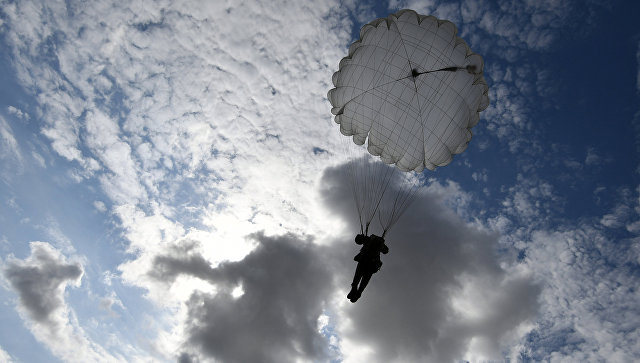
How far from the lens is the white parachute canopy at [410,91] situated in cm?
1527

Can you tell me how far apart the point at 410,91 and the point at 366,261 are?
7.09m

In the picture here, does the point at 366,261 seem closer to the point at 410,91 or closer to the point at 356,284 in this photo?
the point at 356,284

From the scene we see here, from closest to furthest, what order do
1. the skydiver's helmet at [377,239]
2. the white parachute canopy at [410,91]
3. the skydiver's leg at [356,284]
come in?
the skydiver's leg at [356,284] → the skydiver's helmet at [377,239] → the white parachute canopy at [410,91]

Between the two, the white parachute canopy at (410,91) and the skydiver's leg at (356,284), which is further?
the white parachute canopy at (410,91)

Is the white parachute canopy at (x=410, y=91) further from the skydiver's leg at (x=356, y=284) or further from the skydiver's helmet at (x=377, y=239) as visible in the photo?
the skydiver's leg at (x=356, y=284)

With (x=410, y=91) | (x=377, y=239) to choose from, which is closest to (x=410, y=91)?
(x=410, y=91)

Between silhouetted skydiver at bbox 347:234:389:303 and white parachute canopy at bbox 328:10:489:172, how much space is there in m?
4.81

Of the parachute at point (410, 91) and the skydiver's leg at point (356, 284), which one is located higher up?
the parachute at point (410, 91)

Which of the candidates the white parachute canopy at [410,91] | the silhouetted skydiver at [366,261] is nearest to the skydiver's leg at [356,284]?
the silhouetted skydiver at [366,261]

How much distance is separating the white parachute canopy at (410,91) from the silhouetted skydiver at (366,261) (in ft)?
15.8

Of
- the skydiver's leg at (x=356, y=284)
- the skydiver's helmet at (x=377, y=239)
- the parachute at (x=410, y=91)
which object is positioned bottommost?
the skydiver's leg at (x=356, y=284)

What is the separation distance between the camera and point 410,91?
16.2 meters

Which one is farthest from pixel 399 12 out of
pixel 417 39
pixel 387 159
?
pixel 387 159

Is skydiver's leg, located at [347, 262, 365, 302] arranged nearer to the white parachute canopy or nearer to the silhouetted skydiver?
the silhouetted skydiver
